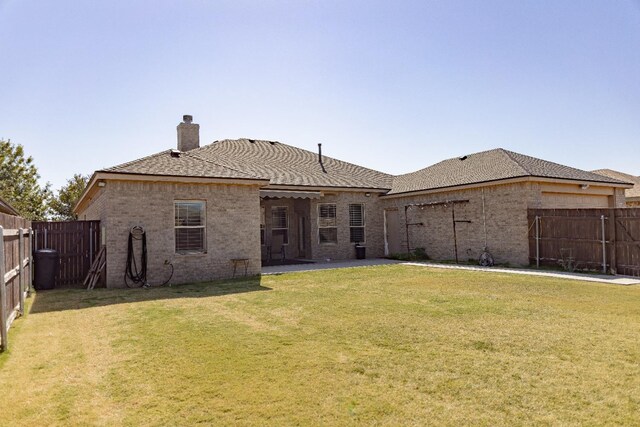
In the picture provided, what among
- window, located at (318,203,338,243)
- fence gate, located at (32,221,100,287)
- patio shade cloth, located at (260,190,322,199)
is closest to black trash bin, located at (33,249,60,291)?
fence gate, located at (32,221,100,287)

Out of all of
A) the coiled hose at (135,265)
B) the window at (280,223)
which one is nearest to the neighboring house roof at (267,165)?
the window at (280,223)

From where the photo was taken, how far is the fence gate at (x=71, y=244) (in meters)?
13.7

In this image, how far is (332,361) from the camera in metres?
5.21

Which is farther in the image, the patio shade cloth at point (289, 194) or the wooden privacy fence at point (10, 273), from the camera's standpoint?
the patio shade cloth at point (289, 194)

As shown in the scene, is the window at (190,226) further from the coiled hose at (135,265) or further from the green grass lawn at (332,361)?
the green grass lawn at (332,361)

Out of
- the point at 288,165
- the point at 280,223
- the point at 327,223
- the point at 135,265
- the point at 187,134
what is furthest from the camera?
the point at 187,134

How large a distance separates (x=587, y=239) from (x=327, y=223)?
11301 mm

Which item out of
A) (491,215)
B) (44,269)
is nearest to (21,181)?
(44,269)

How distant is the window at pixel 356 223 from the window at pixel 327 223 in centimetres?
95

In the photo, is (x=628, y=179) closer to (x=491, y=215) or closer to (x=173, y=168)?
(x=491, y=215)

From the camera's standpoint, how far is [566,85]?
15.2m

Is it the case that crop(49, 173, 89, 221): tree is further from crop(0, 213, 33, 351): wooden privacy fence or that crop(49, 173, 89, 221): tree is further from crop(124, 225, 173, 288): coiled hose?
crop(0, 213, 33, 351): wooden privacy fence

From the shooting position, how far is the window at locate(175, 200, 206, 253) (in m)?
13.8

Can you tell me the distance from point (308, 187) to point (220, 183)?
621 cm
